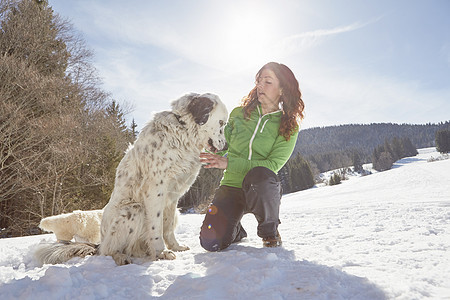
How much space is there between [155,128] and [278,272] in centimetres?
176

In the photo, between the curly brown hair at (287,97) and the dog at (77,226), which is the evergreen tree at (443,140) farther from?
the dog at (77,226)

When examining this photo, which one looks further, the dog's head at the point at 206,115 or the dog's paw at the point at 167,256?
the dog's head at the point at 206,115

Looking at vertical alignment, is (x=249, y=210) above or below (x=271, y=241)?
above

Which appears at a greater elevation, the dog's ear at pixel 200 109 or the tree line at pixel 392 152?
the tree line at pixel 392 152

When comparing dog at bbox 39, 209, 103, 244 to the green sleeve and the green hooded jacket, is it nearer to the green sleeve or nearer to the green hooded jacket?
the green hooded jacket

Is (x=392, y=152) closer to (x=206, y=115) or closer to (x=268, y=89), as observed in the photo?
(x=268, y=89)

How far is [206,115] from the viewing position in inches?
109

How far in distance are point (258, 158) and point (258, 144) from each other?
154 mm

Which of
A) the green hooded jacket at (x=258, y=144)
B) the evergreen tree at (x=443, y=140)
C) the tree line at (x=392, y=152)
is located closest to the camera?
the green hooded jacket at (x=258, y=144)

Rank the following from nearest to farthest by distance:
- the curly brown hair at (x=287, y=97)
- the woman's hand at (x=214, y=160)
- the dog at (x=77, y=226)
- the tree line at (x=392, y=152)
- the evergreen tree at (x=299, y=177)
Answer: the woman's hand at (x=214, y=160), the curly brown hair at (x=287, y=97), the dog at (x=77, y=226), the evergreen tree at (x=299, y=177), the tree line at (x=392, y=152)

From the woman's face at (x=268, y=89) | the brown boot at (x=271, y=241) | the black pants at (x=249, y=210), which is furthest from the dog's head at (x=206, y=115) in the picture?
the brown boot at (x=271, y=241)

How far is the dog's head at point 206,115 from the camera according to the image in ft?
9.02

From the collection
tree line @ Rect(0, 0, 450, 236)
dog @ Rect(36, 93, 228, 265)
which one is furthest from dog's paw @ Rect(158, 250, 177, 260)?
tree line @ Rect(0, 0, 450, 236)

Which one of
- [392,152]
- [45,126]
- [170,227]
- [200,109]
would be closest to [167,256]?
[170,227]
